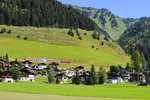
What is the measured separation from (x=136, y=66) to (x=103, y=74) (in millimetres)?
75652

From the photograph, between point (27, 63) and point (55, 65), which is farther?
point (55, 65)

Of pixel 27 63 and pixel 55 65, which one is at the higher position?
pixel 27 63

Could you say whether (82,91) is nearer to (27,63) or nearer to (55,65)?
(55,65)

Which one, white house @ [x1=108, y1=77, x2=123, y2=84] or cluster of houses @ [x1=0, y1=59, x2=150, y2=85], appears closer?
cluster of houses @ [x1=0, y1=59, x2=150, y2=85]

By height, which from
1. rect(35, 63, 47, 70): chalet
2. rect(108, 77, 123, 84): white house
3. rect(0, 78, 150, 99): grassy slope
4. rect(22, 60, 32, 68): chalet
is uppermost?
rect(22, 60, 32, 68): chalet

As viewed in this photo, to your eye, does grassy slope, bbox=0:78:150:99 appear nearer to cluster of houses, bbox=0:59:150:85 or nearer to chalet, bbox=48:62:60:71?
cluster of houses, bbox=0:59:150:85

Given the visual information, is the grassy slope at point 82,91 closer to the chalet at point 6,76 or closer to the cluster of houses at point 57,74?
the chalet at point 6,76

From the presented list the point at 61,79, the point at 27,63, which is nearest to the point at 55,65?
the point at 27,63

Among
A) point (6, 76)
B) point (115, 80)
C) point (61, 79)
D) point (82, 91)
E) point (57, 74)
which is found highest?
point (6, 76)

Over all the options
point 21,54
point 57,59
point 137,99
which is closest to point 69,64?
point 57,59

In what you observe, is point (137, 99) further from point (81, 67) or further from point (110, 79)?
point (81, 67)

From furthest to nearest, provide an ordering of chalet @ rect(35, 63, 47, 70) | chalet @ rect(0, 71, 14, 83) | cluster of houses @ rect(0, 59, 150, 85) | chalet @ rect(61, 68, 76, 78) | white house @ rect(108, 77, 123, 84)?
chalet @ rect(35, 63, 47, 70) → chalet @ rect(61, 68, 76, 78) → white house @ rect(108, 77, 123, 84) → cluster of houses @ rect(0, 59, 150, 85) → chalet @ rect(0, 71, 14, 83)

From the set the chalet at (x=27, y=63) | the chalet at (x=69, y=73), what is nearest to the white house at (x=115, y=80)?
the chalet at (x=69, y=73)

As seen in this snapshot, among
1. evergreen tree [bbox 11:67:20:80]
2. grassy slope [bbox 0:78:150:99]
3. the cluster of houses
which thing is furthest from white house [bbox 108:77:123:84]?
grassy slope [bbox 0:78:150:99]
